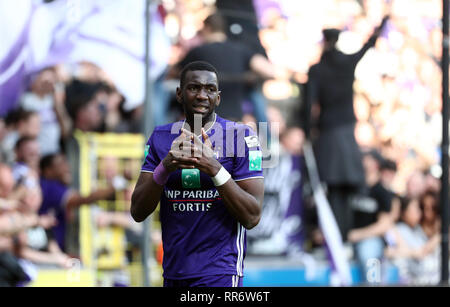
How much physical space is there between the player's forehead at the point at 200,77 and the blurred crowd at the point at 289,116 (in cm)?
382

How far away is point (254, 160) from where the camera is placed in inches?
172

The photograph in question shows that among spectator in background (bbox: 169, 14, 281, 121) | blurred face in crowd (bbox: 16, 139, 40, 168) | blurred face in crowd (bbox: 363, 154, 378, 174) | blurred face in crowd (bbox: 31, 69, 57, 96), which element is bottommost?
blurred face in crowd (bbox: 16, 139, 40, 168)

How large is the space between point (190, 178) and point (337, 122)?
17.6ft

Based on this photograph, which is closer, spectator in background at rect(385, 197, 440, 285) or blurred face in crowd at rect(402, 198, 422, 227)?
spectator in background at rect(385, 197, 440, 285)

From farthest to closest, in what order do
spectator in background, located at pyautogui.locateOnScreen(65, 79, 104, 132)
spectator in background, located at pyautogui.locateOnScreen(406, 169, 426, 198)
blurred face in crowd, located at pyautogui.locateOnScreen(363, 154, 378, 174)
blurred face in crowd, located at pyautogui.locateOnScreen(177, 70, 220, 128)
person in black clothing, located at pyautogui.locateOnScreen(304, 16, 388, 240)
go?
spectator in background, located at pyautogui.locateOnScreen(406, 169, 426, 198)
blurred face in crowd, located at pyautogui.locateOnScreen(363, 154, 378, 174)
person in black clothing, located at pyautogui.locateOnScreen(304, 16, 388, 240)
spectator in background, located at pyautogui.locateOnScreen(65, 79, 104, 132)
blurred face in crowd, located at pyautogui.locateOnScreen(177, 70, 220, 128)

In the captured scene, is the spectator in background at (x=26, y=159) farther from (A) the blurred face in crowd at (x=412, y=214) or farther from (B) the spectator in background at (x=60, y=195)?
(A) the blurred face in crowd at (x=412, y=214)

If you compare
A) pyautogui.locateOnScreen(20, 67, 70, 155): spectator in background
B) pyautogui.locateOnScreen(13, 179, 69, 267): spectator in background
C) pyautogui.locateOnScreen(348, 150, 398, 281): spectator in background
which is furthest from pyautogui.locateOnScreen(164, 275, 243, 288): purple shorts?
pyautogui.locateOnScreen(348, 150, 398, 281): spectator in background

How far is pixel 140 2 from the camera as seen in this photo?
8.18m

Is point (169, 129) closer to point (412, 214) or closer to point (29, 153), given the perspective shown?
point (29, 153)

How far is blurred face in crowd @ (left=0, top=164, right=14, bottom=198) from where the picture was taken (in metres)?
7.68

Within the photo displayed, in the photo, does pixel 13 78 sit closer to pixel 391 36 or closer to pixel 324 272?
pixel 324 272

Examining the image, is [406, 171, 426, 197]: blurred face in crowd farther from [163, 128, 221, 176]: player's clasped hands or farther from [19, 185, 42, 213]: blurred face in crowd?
[163, 128, 221, 176]: player's clasped hands

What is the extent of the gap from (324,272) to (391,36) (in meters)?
2.84

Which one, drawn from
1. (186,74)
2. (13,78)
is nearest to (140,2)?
(13,78)
